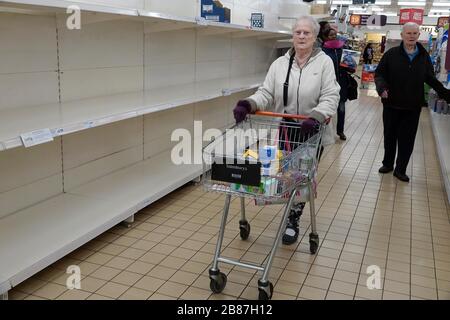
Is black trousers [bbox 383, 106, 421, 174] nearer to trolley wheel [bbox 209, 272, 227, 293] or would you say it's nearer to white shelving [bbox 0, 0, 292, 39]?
white shelving [bbox 0, 0, 292, 39]

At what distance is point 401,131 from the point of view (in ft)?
16.9

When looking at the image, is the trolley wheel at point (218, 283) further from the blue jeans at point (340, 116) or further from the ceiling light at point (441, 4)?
the ceiling light at point (441, 4)

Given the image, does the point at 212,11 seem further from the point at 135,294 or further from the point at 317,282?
the point at 135,294

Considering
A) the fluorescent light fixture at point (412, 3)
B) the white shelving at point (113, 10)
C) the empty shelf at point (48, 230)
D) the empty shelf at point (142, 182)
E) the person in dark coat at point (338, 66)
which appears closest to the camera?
the white shelving at point (113, 10)

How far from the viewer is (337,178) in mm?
5273

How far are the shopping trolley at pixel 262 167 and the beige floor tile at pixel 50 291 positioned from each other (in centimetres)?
87

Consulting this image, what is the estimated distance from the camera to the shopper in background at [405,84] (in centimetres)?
495

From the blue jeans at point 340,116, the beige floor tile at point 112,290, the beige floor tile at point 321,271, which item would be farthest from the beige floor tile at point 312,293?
the blue jeans at point 340,116

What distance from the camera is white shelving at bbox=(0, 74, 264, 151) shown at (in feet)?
8.68

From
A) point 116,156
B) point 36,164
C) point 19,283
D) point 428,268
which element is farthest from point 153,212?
point 428,268

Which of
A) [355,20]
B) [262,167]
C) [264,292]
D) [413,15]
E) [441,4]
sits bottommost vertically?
[264,292]

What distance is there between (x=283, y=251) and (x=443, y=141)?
4.26m

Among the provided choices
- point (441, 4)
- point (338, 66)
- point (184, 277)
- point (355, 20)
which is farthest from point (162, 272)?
point (441, 4)

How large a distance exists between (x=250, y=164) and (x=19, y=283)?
4.81 ft
